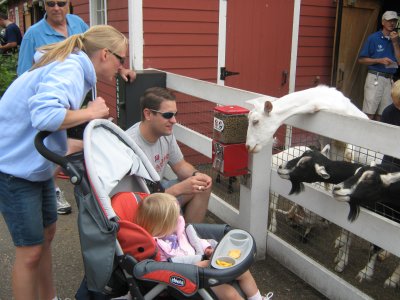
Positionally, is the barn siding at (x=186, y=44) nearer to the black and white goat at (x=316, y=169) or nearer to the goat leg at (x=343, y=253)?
the goat leg at (x=343, y=253)

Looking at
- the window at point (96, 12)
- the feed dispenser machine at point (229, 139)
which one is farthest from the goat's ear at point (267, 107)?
the window at point (96, 12)

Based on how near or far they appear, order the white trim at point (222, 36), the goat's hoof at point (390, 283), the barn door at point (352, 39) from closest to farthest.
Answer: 1. the goat's hoof at point (390, 283)
2. the white trim at point (222, 36)
3. the barn door at point (352, 39)

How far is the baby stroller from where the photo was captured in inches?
79.5

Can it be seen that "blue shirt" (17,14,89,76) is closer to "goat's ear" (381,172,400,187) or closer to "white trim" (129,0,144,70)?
"white trim" (129,0,144,70)

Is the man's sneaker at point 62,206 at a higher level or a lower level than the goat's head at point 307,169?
lower

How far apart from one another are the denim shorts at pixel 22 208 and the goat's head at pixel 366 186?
1.60 meters

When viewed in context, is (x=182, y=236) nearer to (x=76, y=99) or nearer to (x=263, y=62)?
(x=76, y=99)

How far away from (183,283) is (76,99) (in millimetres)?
1002

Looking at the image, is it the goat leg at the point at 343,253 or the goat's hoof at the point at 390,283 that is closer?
the goat's hoof at the point at 390,283

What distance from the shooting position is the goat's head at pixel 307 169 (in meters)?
2.68

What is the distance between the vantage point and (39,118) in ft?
6.46

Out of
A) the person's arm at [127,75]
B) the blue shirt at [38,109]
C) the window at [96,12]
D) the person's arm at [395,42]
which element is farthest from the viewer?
the window at [96,12]

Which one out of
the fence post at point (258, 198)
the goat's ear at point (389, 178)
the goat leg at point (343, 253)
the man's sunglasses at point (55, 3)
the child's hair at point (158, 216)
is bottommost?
the goat leg at point (343, 253)

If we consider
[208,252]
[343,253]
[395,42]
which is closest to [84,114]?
[208,252]
